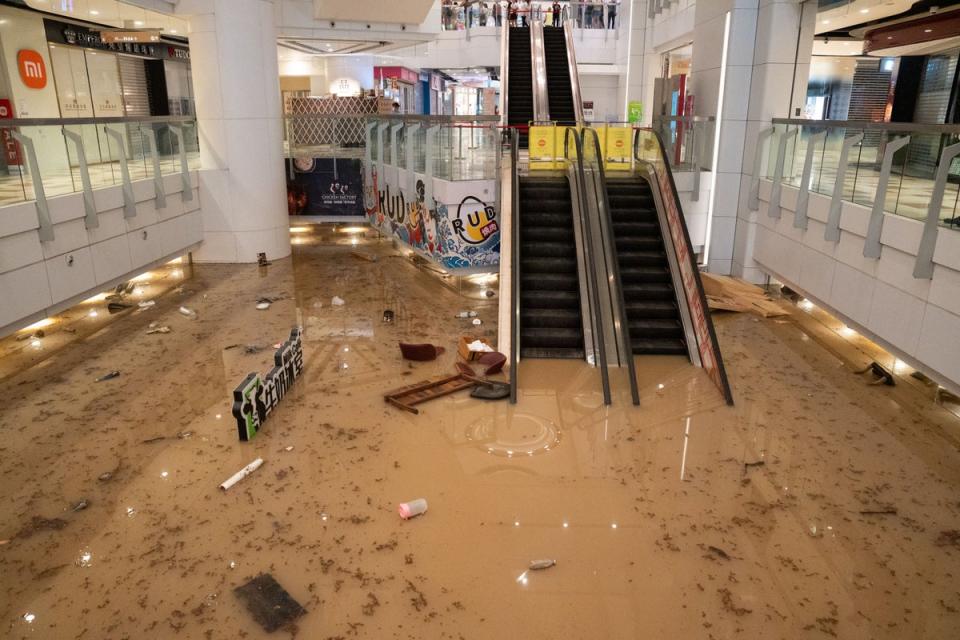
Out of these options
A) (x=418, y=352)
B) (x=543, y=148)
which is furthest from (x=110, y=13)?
(x=418, y=352)

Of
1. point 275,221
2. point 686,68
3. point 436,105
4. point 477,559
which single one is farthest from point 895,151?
point 436,105

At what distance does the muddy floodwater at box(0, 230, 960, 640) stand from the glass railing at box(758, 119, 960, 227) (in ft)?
6.09

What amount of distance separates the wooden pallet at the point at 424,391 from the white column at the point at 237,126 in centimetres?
695

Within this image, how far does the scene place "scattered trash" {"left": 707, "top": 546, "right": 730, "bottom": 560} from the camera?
412 centimetres

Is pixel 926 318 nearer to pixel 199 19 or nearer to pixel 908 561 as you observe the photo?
pixel 908 561

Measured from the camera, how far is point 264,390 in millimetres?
5902

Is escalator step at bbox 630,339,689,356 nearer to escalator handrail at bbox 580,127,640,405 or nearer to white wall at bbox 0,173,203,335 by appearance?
escalator handrail at bbox 580,127,640,405

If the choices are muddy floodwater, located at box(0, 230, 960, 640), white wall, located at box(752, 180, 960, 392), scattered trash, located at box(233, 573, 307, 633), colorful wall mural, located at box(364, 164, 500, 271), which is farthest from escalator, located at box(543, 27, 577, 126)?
scattered trash, located at box(233, 573, 307, 633)

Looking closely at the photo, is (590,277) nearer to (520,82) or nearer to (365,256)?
(365,256)

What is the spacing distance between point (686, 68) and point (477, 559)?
67.9 feet

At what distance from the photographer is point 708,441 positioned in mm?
5645

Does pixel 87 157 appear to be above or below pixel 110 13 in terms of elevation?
below

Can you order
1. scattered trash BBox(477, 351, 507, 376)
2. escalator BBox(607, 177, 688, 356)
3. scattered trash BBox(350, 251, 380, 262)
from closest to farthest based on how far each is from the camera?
scattered trash BBox(477, 351, 507, 376)
escalator BBox(607, 177, 688, 356)
scattered trash BBox(350, 251, 380, 262)

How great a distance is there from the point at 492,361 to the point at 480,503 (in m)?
2.56
